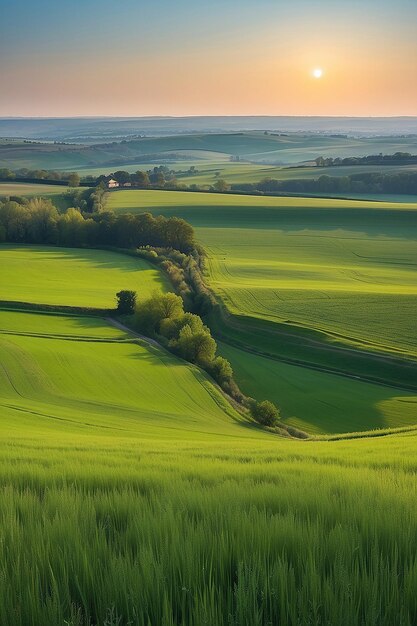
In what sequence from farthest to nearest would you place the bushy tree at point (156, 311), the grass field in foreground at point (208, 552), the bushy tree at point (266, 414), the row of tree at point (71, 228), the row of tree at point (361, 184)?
the row of tree at point (361, 184) < the row of tree at point (71, 228) < the bushy tree at point (156, 311) < the bushy tree at point (266, 414) < the grass field in foreground at point (208, 552)

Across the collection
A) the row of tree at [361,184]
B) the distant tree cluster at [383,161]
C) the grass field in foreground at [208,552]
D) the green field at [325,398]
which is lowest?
the green field at [325,398]

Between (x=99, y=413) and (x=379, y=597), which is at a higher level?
(x=379, y=597)

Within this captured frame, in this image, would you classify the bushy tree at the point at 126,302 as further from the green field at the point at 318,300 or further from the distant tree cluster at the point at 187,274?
the green field at the point at 318,300

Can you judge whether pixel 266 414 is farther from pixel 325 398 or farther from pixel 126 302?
pixel 126 302

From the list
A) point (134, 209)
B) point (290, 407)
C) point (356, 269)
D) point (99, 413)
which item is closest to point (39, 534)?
point (99, 413)

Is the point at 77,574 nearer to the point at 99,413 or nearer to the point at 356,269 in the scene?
the point at 99,413

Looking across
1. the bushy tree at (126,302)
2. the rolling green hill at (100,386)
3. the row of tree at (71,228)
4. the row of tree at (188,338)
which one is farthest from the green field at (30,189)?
the rolling green hill at (100,386)

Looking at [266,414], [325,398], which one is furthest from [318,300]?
[266,414]
